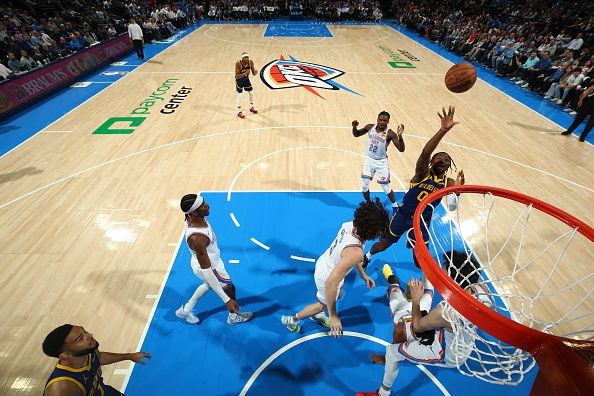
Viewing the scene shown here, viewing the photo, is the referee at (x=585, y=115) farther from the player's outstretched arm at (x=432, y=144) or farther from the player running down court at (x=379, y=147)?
the player's outstretched arm at (x=432, y=144)

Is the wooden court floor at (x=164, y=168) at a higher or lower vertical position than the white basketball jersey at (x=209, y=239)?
lower

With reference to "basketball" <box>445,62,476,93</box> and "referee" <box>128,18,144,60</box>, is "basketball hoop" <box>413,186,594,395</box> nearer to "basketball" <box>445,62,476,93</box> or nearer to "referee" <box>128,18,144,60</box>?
"basketball" <box>445,62,476,93</box>

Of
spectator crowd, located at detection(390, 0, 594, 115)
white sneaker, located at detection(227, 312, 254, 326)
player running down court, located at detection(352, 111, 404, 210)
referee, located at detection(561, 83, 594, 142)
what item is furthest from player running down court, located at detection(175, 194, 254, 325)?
spectator crowd, located at detection(390, 0, 594, 115)

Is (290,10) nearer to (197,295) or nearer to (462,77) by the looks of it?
(462,77)

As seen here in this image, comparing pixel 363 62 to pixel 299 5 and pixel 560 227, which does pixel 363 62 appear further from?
pixel 299 5

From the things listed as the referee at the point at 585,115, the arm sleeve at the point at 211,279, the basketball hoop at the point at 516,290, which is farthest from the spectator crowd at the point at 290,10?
the arm sleeve at the point at 211,279

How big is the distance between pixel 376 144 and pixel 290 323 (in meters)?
3.18

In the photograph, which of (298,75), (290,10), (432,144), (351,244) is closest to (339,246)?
(351,244)

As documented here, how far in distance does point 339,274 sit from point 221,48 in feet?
55.5

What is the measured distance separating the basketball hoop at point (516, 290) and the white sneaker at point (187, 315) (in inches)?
112

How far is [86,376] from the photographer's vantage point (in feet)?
7.95

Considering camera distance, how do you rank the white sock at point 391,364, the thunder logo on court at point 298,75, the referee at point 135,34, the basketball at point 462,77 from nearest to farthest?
the white sock at point 391,364
the basketball at point 462,77
the thunder logo on court at point 298,75
the referee at point 135,34

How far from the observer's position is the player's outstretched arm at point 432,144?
3.68 metres

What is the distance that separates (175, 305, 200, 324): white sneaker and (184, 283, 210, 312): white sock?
0.06 meters
